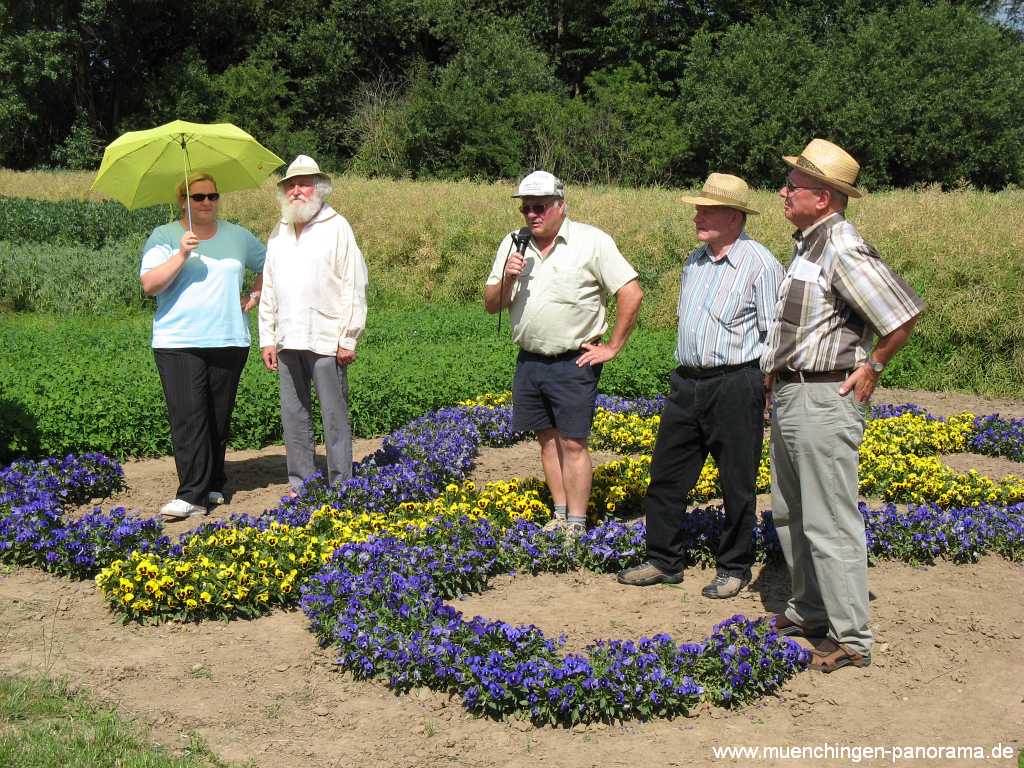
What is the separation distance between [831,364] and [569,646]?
67.1 inches

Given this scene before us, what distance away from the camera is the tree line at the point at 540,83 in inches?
1298

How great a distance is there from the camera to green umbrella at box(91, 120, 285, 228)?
671cm

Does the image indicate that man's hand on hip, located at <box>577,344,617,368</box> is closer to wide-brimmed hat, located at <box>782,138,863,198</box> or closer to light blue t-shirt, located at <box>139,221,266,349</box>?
wide-brimmed hat, located at <box>782,138,863,198</box>

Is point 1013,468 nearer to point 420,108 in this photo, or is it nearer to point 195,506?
point 195,506

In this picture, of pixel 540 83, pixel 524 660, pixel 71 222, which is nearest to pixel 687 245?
pixel 524 660

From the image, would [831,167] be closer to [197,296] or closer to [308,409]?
[308,409]

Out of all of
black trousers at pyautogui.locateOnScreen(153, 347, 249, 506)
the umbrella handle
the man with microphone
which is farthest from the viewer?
black trousers at pyautogui.locateOnScreen(153, 347, 249, 506)

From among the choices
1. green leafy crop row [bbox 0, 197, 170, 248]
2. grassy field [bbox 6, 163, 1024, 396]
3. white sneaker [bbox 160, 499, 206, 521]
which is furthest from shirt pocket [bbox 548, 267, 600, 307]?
green leafy crop row [bbox 0, 197, 170, 248]

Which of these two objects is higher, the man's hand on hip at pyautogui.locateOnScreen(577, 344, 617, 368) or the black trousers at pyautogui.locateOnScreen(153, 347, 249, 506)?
the man's hand on hip at pyautogui.locateOnScreen(577, 344, 617, 368)

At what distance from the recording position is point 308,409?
6.88 m

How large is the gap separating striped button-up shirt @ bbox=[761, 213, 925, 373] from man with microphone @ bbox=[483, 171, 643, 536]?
125 centimetres

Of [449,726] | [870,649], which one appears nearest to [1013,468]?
[870,649]

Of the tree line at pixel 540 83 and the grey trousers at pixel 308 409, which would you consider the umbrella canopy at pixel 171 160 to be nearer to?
the grey trousers at pixel 308 409

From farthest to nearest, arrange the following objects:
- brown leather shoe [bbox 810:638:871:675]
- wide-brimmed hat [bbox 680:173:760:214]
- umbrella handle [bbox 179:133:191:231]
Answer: umbrella handle [bbox 179:133:191:231]
wide-brimmed hat [bbox 680:173:760:214]
brown leather shoe [bbox 810:638:871:675]
